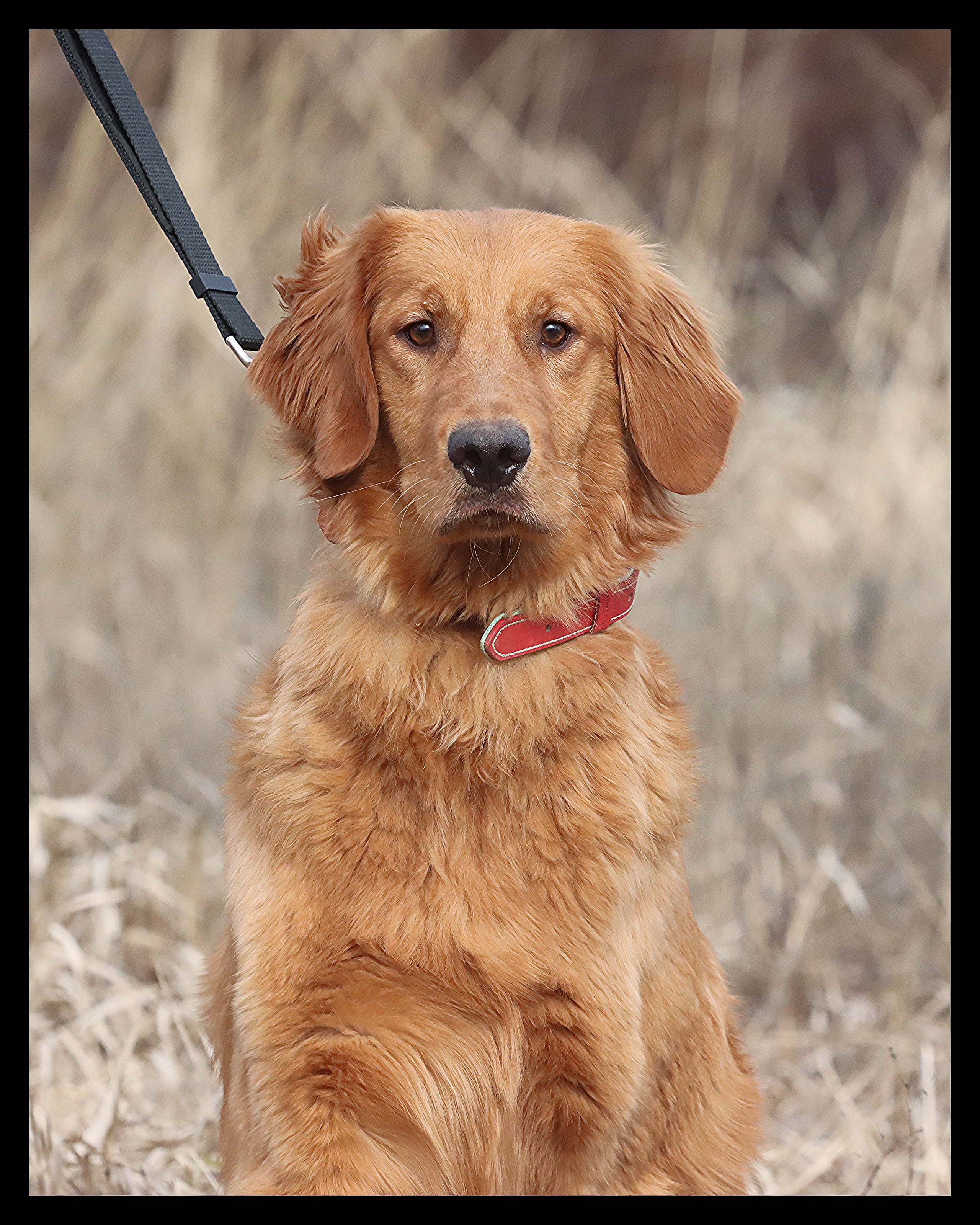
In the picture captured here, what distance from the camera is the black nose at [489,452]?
88.8 inches

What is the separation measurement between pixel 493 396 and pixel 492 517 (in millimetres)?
204

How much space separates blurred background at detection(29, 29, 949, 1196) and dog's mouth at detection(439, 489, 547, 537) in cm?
193

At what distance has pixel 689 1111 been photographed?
8.06 feet

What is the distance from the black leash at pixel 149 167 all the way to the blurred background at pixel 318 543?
135 cm

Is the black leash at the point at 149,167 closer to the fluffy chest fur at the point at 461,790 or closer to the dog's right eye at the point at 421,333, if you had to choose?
the dog's right eye at the point at 421,333

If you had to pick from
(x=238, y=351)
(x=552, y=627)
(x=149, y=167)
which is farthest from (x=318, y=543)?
(x=552, y=627)

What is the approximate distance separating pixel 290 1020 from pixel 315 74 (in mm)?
4098

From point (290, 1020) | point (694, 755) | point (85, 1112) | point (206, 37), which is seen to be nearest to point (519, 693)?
point (694, 755)

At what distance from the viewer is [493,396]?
2314 mm

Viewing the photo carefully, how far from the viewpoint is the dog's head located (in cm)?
241

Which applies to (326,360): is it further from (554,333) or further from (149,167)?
(149,167)

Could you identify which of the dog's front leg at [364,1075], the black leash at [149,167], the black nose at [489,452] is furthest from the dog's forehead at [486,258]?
the dog's front leg at [364,1075]

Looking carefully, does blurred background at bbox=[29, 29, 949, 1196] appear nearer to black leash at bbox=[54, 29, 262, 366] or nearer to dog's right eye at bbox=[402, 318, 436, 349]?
black leash at bbox=[54, 29, 262, 366]

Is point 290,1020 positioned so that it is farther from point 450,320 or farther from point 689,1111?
point 450,320
